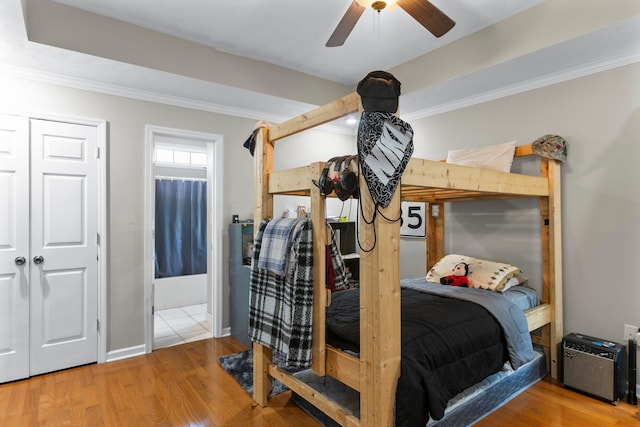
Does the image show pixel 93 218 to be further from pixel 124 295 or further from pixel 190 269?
pixel 190 269

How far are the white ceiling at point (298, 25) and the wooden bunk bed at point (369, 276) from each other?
0.94 m

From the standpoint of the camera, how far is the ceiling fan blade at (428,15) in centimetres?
193

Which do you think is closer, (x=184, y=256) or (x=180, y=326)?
(x=180, y=326)

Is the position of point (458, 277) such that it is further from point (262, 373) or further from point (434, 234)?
point (262, 373)

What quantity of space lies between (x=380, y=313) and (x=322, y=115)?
1097 millimetres

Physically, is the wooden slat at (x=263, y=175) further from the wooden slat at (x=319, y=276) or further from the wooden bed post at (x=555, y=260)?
the wooden bed post at (x=555, y=260)

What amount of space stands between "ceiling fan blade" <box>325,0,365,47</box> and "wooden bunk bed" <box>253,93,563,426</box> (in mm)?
571

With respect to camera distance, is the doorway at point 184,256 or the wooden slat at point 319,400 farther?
the doorway at point 184,256

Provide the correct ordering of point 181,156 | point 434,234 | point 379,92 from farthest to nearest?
point 181,156
point 434,234
point 379,92

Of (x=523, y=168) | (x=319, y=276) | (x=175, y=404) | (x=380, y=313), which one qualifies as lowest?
(x=175, y=404)

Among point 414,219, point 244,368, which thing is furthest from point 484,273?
point 244,368

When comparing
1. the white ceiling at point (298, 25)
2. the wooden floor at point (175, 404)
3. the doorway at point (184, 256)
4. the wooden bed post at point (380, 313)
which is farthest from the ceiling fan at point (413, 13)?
the wooden floor at point (175, 404)

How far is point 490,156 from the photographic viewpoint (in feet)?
10.3

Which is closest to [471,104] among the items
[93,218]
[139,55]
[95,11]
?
[139,55]
